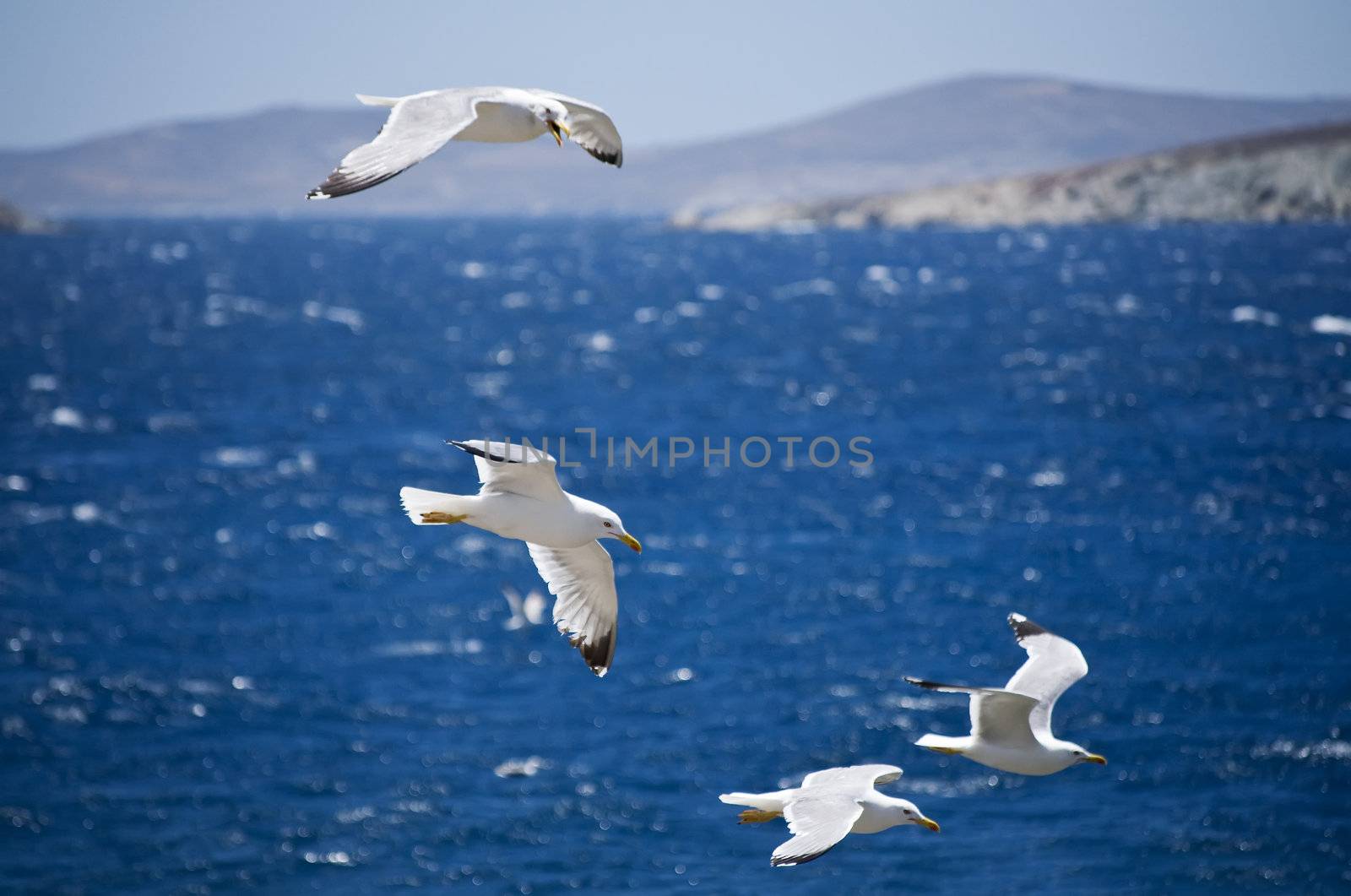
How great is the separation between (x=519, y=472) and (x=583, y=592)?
1.60 m

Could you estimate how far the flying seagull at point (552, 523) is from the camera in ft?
36.1

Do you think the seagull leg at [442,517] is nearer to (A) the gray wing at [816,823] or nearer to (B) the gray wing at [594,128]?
(B) the gray wing at [594,128]

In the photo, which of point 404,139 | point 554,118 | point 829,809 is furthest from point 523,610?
point 404,139

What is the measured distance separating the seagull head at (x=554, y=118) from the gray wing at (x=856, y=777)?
229 inches

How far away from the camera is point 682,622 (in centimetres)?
3503

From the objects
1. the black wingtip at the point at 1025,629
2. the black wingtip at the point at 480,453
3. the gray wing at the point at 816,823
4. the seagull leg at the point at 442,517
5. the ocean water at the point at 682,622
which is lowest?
the ocean water at the point at 682,622

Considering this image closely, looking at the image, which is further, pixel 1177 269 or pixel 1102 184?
pixel 1102 184

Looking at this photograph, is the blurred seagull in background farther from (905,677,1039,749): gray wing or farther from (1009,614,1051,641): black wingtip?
(905,677,1039,749): gray wing

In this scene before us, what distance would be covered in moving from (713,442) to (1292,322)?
4039 cm

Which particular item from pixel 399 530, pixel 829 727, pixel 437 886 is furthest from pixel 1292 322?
pixel 437 886

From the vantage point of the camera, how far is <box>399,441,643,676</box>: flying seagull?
11008mm

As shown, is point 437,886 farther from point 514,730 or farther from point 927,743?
point 927,743

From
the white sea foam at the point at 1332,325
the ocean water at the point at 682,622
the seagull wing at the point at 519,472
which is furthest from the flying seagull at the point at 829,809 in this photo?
the white sea foam at the point at 1332,325

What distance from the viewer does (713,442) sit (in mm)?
54500
